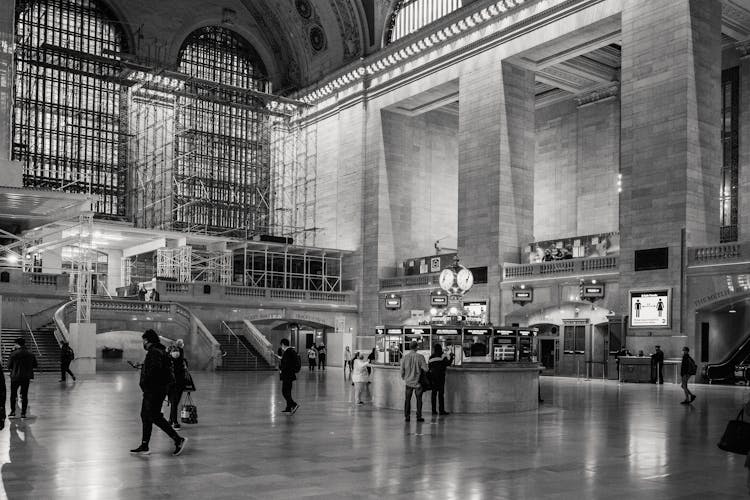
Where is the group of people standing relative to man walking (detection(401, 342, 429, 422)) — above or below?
below

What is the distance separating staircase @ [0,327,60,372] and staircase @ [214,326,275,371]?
270 inches

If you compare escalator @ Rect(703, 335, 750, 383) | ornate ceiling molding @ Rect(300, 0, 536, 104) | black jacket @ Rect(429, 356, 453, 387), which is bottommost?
escalator @ Rect(703, 335, 750, 383)

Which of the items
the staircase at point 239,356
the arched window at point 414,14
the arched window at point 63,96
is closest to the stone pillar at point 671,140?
the arched window at point 414,14

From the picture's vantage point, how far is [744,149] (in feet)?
118

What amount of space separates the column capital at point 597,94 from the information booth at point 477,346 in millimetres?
29111

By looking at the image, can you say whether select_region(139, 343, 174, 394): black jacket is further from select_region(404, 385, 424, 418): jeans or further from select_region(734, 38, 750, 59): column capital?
select_region(734, 38, 750, 59): column capital

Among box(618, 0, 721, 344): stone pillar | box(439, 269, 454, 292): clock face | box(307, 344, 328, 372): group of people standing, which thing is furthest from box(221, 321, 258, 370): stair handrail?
box(439, 269, 454, 292): clock face

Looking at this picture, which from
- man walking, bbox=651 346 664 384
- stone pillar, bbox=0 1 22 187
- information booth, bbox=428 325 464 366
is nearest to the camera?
information booth, bbox=428 325 464 366

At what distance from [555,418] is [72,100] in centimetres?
4198

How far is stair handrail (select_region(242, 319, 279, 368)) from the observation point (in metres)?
35.8

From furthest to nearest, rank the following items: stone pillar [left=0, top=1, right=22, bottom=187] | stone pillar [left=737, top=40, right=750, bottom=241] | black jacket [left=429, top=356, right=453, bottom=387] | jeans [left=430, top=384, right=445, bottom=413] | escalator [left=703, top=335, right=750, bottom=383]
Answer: stone pillar [left=737, top=40, right=750, bottom=241] → stone pillar [left=0, top=1, right=22, bottom=187] → escalator [left=703, top=335, right=750, bottom=383] → jeans [left=430, top=384, right=445, bottom=413] → black jacket [left=429, top=356, right=453, bottom=387]

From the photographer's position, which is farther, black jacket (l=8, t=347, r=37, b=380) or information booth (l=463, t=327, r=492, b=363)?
information booth (l=463, t=327, r=492, b=363)

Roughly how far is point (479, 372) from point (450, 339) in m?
1.17

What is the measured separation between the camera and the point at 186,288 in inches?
1550
